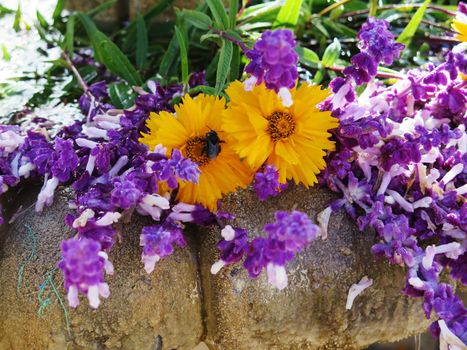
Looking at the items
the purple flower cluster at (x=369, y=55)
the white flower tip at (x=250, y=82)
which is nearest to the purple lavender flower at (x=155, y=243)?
the white flower tip at (x=250, y=82)

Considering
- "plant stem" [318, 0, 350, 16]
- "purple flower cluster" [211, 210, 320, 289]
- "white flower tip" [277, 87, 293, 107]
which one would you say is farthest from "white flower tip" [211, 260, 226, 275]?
"plant stem" [318, 0, 350, 16]

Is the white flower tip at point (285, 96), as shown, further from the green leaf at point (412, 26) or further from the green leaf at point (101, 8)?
the green leaf at point (101, 8)

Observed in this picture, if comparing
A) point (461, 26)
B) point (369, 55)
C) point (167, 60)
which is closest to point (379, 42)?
point (369, 55)

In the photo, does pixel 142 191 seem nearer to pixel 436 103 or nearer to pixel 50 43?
pixel 436 103

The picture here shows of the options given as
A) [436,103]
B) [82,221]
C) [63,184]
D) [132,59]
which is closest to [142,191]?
[82,221]

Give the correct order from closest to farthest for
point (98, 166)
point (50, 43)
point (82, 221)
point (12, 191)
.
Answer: point (82, 221)
point (98, 166)
point (12, 191)
point (50, 43)

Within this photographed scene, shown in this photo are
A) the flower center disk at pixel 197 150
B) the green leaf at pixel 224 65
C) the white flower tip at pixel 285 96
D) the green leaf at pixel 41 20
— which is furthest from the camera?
the green leaf at pixel 41 20

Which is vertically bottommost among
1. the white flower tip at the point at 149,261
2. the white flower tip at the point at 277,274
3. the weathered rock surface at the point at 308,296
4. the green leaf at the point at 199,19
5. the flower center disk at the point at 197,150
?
the weathered rock surface at the point at 308,296
